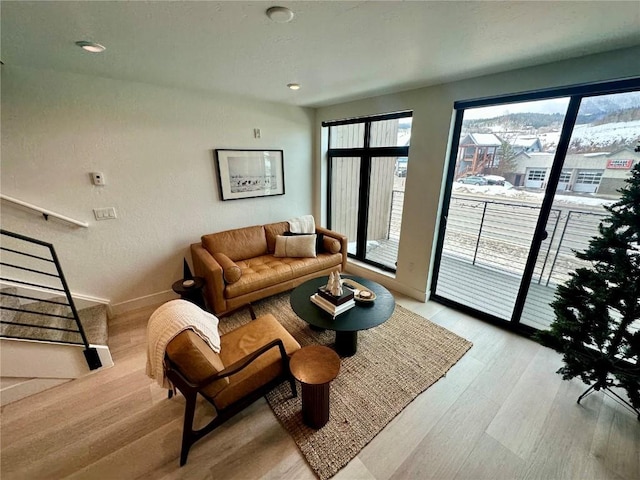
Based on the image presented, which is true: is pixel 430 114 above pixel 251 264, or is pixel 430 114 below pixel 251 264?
above

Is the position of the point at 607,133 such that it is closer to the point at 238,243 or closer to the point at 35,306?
the point at 238,243

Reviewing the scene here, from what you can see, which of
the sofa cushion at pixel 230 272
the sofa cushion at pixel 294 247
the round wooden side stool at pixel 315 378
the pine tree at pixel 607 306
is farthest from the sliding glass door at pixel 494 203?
the sofa cushion at pixel 230 272

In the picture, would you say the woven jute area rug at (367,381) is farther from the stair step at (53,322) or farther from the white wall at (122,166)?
the white wall at (122,166)

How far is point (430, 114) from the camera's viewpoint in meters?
2.64

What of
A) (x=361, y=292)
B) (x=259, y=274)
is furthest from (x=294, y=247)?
(x=361, y=292)

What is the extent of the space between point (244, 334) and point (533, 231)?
108 inches

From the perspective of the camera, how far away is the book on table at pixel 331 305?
2.08m

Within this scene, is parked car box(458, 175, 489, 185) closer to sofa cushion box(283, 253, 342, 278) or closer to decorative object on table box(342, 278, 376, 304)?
decorative object on table box(342, 278, 376, 304)

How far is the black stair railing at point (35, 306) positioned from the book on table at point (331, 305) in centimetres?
181

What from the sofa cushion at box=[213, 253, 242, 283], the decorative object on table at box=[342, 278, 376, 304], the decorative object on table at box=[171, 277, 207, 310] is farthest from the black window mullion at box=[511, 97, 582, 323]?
the decorative object on table at box=[171, 277, 207, 310]

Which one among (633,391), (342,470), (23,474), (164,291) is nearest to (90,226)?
(164,291)

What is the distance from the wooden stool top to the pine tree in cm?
177

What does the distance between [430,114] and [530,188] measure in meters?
1.20

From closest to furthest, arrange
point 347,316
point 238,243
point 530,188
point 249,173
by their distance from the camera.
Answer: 1. point 347,316
2. point 530,188
3. point 238,243
4. point 249,173
